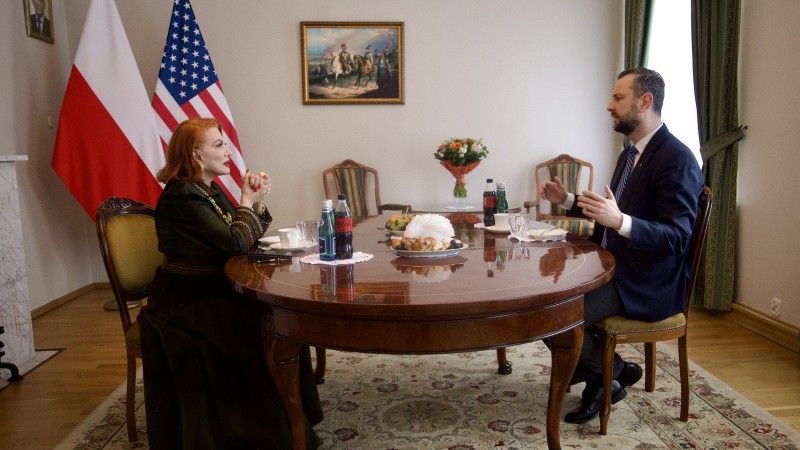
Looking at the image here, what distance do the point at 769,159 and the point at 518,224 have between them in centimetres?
199

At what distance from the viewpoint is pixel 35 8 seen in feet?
14.5

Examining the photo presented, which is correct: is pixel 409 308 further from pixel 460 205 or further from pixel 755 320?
pixel 460 205

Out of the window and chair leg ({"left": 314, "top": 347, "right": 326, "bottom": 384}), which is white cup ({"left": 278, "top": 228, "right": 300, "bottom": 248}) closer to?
chair leg ({"left": 314, "top": 347, "right": 326, "bottom": 384})

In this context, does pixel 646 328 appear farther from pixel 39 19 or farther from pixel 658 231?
pixel 39 19

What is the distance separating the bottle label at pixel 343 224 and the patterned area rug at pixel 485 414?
0.90 metres

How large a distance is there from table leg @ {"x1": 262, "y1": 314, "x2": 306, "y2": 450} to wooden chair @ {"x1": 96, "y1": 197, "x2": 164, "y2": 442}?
0.79 metres

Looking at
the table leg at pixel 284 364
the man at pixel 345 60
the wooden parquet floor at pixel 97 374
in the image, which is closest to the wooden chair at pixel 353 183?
the man at pixel 345 60

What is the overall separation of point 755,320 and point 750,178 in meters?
0.86

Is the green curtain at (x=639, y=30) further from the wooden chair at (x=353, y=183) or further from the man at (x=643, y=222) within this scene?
the man at (x=643, y=222)

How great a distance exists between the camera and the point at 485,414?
252cm

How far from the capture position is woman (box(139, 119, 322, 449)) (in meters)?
1.97

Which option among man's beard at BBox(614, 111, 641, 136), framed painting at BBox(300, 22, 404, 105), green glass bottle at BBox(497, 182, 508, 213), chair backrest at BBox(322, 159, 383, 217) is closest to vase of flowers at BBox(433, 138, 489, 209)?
chair backrest at BBox(322, 159, 383, 217)

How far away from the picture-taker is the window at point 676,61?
4242mm

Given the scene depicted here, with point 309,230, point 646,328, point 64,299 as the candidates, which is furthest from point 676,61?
point 64,299
